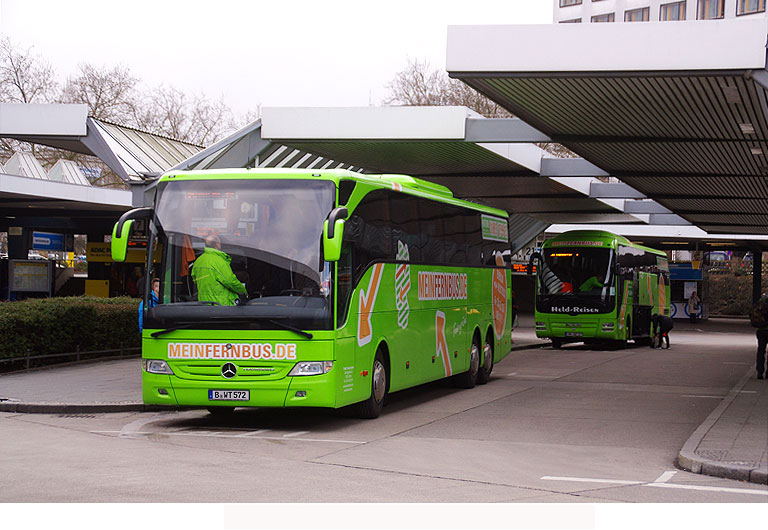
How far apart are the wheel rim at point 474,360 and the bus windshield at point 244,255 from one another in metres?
→ 6.92

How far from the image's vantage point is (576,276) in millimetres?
32625

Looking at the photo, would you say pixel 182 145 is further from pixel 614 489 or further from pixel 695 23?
pixel 614 489

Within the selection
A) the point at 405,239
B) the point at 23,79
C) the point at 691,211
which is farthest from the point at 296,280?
the point at 23,79

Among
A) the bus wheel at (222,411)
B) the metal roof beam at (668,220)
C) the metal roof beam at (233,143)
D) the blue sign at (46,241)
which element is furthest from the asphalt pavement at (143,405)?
the metal roof beam at (668,220)

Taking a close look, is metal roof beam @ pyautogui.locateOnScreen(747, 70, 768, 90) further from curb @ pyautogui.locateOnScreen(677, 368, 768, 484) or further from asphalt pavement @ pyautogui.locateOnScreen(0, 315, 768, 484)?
curb @ pyautogui.locateOnScreen(677, 368, 768, 484)

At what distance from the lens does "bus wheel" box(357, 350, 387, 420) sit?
46.2ft

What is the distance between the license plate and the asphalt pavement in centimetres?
263

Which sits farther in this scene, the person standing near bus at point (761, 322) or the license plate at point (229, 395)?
the person standing near bus at point (761, 322)

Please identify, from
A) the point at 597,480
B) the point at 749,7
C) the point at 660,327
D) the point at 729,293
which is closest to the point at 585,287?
the point at 660,327

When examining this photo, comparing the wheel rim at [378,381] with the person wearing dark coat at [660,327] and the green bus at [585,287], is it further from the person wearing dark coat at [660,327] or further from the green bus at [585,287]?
the person wearing dark coat at [660,327]

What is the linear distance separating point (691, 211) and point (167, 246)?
23.5m

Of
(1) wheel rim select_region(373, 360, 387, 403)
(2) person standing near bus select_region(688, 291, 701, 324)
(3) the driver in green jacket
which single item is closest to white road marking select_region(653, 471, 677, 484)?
(1) wheel rim select_region(373, 360, 387, 403)

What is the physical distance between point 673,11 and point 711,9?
422cm

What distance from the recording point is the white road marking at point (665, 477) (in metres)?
9.55
